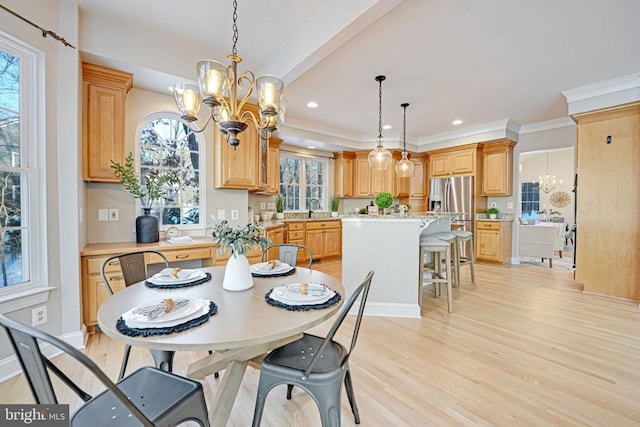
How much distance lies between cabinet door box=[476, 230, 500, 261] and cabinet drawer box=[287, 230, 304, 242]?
3524mm

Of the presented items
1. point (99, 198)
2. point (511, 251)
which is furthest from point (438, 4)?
point (511, 251)

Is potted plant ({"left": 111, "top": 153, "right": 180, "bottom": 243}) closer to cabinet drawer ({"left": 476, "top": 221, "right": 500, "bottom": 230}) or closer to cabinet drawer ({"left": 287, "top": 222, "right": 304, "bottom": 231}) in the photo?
cabinet drawer ({"left": 287, "top": 222, "right": 304, "bottom": 231})

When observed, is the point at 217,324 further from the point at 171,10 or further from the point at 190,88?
the point at 171,10

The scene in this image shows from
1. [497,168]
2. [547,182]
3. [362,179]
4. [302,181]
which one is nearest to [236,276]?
[302,181]

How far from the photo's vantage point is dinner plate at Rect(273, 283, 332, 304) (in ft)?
4.39

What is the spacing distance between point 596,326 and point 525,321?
63 cm

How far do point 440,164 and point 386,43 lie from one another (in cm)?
422

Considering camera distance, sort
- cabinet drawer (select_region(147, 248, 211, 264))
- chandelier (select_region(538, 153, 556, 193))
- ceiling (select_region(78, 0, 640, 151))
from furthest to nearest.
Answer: chandelier (select_region(538, 153, 556, 193)) < cabinet drawer (select_region(147, 248, 211, 264)) < ceiling (select_region(78, 0, 640, 151))

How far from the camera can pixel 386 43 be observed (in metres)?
2.70

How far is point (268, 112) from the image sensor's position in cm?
177

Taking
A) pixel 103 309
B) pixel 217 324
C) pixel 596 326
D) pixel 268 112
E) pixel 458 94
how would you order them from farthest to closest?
pixel 458 94
pixel 596 326
pixel 268 112
pixel 103 309
pixel 217 324

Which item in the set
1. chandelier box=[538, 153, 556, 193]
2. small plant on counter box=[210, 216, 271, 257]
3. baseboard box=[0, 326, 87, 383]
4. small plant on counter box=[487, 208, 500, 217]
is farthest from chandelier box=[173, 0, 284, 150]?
chandelier box=[538, 153, 556, 193]

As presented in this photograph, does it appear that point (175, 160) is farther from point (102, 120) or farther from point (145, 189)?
point (102, 120)

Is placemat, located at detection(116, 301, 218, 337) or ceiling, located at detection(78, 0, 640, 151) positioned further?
ceiling, located at detection(78, 0, 640, 151)
